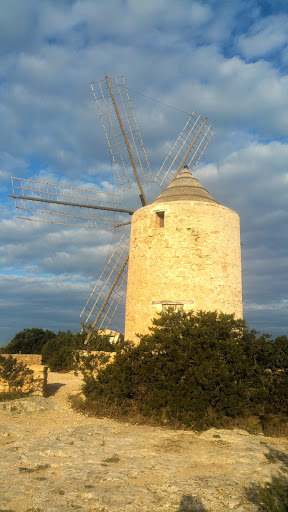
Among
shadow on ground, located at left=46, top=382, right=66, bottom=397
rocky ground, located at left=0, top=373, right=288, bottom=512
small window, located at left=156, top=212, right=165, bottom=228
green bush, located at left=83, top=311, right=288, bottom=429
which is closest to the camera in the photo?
rocky ground, located at left=0, top=373, right=288, bottom=512

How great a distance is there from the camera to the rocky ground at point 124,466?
3436mm

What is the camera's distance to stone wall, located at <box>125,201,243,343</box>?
28.3ft

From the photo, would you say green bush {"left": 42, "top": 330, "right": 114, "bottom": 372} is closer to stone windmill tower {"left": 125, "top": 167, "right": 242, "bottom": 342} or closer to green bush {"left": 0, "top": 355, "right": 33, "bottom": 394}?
stone windmill tower {"left": 125, "top": 167, "right": 242, "bottom": 342}

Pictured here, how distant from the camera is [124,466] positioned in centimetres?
439

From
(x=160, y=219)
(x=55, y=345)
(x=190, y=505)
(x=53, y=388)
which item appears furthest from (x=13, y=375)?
(x=55, y=345)

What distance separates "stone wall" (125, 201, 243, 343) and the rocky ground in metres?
3.08

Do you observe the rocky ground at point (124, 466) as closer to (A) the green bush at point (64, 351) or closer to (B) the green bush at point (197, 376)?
(B) the green bush at point (197, 376)

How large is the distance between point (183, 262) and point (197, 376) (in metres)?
2.97

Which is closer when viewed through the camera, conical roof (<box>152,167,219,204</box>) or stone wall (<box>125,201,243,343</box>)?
stone wall (<box>125,201,243,343</box>)

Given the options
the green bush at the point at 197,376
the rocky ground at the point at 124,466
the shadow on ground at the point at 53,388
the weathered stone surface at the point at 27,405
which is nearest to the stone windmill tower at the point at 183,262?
the green bush at the point at 197,376

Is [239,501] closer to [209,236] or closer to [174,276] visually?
[174,276]

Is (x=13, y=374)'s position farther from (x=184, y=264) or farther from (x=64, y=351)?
(x=64, y=351)

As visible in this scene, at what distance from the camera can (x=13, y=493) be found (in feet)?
11.6

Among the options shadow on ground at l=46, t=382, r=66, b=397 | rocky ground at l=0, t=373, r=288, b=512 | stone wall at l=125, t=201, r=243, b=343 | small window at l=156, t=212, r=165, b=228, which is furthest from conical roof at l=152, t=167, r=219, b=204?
rocky ground at l=0, t=373, r=288, b=512
